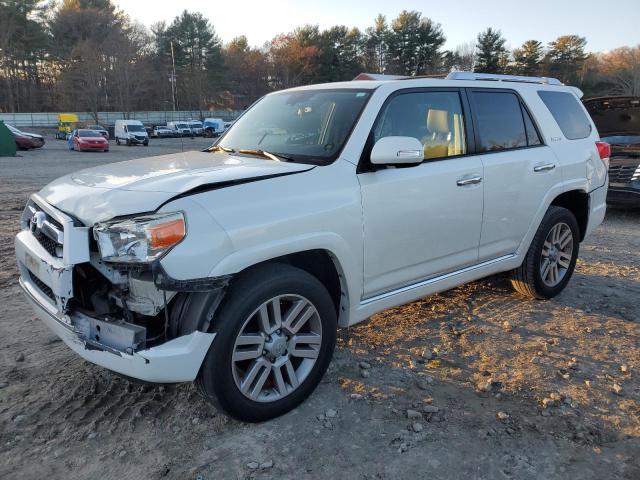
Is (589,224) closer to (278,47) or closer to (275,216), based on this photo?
(275,216)

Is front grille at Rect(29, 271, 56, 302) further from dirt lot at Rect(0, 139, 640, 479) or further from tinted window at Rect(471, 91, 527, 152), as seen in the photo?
tinted window at Rect(471, 91, 527, 152)

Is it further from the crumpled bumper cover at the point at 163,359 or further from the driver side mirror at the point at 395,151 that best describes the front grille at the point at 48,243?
the driver side mirror at the point at 395,151

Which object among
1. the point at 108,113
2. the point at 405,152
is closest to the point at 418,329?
the point at 405,152

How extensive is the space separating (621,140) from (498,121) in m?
6.56

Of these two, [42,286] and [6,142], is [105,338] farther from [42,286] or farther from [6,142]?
[6,142]

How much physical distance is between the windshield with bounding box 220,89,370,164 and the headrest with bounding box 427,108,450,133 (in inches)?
21.0

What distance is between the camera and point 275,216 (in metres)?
2.75

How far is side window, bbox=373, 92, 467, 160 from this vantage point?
11.5 ft

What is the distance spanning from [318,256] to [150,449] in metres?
Result: 1.40

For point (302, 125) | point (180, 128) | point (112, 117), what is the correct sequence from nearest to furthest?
point (302, 125)
point (180, 128)
point (112, 117)

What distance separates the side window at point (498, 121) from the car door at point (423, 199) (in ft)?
0.61

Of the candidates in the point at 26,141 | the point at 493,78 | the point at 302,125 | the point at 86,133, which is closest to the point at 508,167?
the point at 493,78

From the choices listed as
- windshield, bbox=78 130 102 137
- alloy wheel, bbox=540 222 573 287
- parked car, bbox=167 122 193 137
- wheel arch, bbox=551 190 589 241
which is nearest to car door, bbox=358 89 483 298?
alloy wheel, bbox=540 222 573 287

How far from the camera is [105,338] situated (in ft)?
8.63
